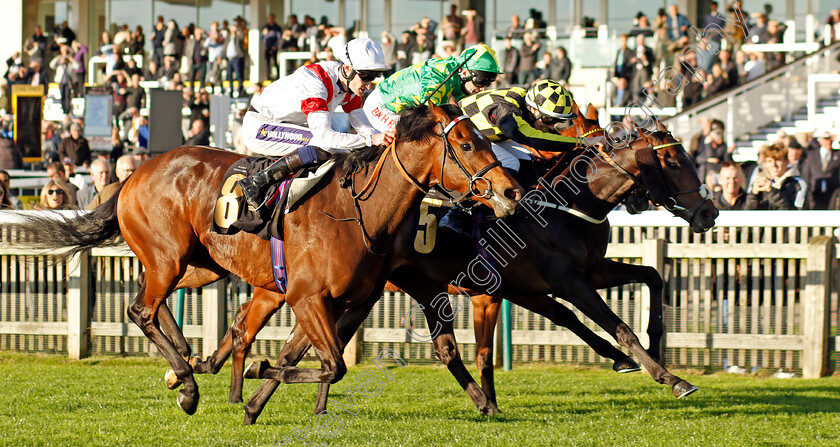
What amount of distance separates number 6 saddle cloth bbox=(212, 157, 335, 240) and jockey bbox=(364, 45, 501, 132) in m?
0.69

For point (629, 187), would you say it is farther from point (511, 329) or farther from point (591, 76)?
point (591, 76)

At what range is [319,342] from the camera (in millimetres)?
5070

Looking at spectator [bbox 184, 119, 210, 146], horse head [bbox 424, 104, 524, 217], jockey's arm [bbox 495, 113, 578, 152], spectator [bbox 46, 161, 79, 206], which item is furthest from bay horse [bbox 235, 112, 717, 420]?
spectator [bbox 184, 119, 210, 146]

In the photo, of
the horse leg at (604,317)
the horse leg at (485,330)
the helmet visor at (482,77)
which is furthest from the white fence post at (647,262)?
the helmet visor at (482,77)

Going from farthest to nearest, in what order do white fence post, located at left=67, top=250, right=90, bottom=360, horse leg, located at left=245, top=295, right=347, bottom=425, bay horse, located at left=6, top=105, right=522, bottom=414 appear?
white fence post, located at left=67, top=250, right=90, bottom=360 → horse leg, located at left=245, top=295, right=347, bottom=425 → bay horse, located at left=6, top=105, right=522, bottom=414

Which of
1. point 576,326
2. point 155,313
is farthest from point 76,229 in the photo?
point 576,326

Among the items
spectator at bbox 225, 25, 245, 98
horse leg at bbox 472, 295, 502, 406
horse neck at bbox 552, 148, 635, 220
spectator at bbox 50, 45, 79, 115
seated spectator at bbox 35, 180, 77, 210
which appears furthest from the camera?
spectator at bbox 50, 45, 79, 115

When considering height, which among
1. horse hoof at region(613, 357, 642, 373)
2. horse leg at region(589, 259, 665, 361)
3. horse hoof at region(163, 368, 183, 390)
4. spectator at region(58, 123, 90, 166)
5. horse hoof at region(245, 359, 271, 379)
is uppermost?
spectator at region(58, 123, 90, 166)

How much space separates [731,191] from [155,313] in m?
5.09

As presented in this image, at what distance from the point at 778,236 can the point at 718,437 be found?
3175 mm

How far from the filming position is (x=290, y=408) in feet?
21.5

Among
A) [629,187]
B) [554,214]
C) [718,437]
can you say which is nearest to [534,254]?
[554,214]

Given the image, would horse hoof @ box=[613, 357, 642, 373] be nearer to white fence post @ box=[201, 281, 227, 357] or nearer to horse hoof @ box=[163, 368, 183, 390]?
horse hoof @ box=[163, 368, 183, 390]

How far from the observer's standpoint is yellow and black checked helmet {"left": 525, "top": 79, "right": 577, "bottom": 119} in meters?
6.44
